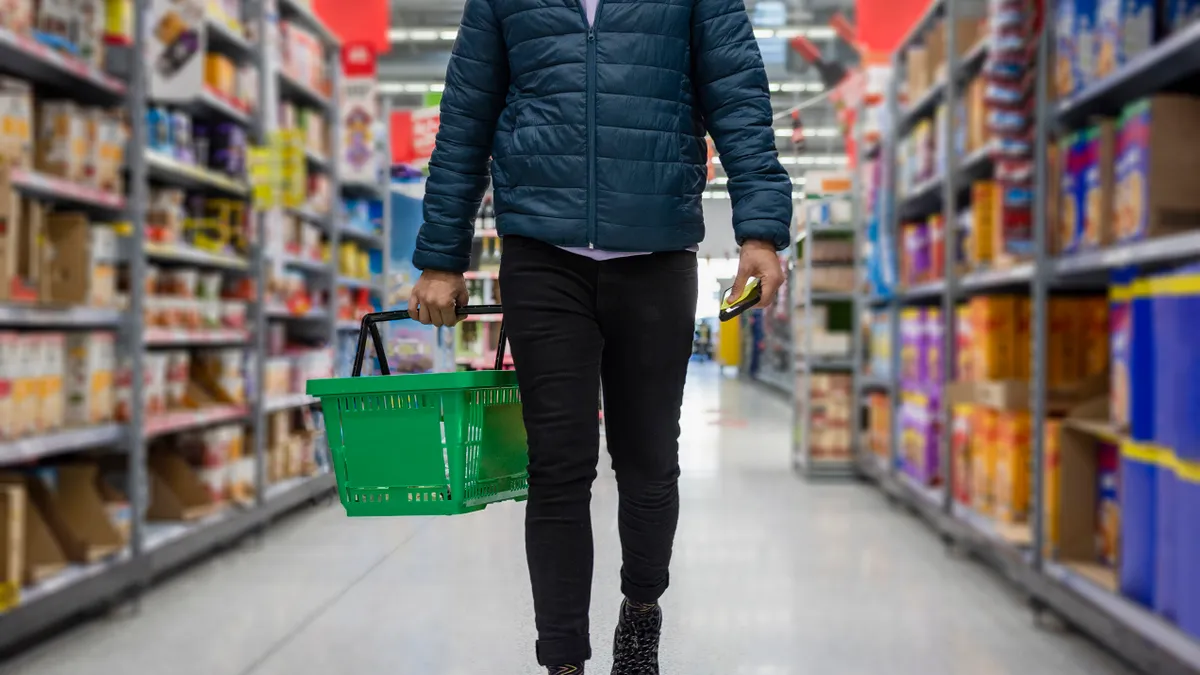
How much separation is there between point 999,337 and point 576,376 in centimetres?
213

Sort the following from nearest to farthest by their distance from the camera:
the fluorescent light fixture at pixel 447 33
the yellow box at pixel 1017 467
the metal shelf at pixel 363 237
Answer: the yellow box at pixel 1017 467 → the metal shelf at pixel 363 237 → the fluorescent light fixture at pixel 447 33

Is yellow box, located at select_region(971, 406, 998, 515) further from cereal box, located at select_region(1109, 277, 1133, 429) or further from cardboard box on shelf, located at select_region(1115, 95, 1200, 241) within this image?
cardboard box on shelf, located at select_region(1115, 95, 1200, 241)

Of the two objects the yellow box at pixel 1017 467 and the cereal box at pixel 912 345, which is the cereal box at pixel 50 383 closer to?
the yellow box at pixel 1017 467

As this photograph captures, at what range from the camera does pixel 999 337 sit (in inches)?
125

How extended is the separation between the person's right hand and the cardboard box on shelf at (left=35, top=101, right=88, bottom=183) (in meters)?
1.54

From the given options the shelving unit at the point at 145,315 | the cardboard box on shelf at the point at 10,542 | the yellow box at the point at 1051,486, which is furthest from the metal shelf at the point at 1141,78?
the cardboard box on shelf at the point at 10,542

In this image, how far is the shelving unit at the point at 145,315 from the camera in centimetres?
244

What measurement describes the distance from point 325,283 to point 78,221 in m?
2.27

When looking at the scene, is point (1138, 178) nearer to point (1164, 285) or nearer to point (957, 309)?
point (1164, 285)

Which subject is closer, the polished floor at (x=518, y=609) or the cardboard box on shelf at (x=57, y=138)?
the polished floor at (x=518, y=609)

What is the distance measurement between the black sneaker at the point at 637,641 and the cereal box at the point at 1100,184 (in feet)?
5.02

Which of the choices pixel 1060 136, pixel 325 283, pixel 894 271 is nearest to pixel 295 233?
pixel 325 283

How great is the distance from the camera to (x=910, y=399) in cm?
446

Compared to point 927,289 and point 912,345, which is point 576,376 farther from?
point 912,345
